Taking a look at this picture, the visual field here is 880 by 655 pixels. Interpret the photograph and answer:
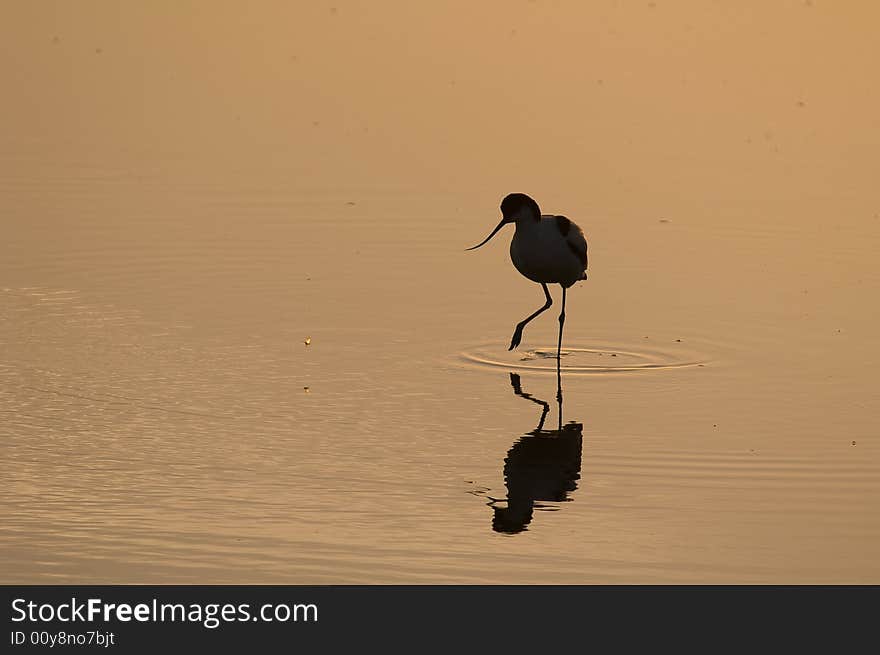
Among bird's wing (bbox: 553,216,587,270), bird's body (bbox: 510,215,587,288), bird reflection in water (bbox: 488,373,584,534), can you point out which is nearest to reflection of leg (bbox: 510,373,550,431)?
bird reflection in water (bbox: 488,373,584,534)

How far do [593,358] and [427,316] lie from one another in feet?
5.23

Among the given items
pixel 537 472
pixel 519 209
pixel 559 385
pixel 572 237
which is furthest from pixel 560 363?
pixel 537 472

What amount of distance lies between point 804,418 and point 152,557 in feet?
15.7

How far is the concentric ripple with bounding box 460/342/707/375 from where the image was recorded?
575 inches

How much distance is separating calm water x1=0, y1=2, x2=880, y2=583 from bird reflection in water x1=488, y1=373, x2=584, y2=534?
0.04 metres

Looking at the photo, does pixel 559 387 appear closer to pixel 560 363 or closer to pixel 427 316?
pixel 560 363

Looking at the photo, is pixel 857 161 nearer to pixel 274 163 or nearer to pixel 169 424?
pixel 274 163

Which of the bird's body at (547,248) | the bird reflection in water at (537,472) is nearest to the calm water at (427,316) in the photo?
the bird reflection in water at (537,472)

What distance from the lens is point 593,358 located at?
48.9 feet

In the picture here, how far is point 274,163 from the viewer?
22.0 meters

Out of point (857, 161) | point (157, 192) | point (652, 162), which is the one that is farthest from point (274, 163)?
point (857, 161)

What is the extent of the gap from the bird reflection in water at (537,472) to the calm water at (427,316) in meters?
0.04

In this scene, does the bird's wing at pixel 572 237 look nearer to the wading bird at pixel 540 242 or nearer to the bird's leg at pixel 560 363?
the wading bird at pixel 540 242

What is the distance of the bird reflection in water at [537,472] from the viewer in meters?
11.1
